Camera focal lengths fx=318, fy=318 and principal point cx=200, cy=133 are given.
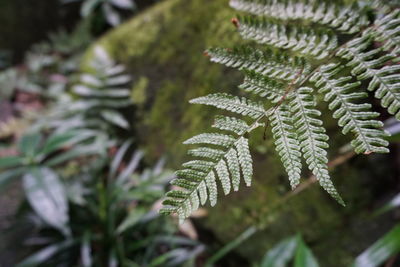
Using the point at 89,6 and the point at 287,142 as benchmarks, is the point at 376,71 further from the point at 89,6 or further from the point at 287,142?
the point at 89,6

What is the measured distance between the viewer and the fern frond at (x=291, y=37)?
2.68 ft

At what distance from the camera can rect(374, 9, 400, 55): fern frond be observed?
2.41ft

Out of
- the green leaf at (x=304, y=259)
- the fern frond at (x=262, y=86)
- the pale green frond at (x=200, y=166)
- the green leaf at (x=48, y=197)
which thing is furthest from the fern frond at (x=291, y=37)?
the green leaf at (x=48, y=197)

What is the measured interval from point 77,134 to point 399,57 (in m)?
2.09

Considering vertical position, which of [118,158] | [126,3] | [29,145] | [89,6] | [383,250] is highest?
[89,6]

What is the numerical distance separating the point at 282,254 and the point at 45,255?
1.47 m

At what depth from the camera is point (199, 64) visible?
206 cm

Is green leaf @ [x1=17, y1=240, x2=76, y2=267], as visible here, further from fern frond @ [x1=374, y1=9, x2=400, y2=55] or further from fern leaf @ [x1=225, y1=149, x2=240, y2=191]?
fern frond @ [x1=374, y1=9, x2=400, y2=55]

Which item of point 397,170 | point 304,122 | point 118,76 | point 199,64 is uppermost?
point 118,76

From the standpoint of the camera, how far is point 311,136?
0.67m

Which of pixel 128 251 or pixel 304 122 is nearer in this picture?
pixel 304 122

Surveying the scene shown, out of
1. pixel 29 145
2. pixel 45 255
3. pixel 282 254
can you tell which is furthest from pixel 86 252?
pixel 282 254

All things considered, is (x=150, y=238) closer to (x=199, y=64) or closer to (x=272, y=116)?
(x=199, y=64)

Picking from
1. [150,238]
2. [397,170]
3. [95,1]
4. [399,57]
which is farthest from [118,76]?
[399,57]
